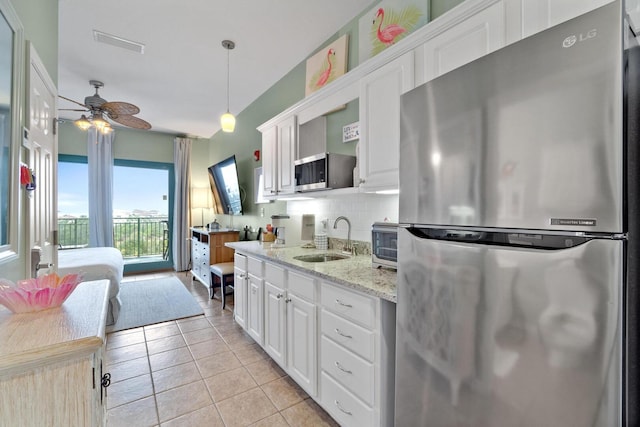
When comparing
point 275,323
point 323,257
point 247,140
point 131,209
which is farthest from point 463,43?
point 131,209

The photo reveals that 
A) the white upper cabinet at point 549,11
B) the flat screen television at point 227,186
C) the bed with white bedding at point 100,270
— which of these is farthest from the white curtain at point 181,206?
the white upper cabinet at point 549,11

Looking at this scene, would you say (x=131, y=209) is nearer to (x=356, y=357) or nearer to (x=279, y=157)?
(x=279, y=157)

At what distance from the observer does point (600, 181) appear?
27.4 inches

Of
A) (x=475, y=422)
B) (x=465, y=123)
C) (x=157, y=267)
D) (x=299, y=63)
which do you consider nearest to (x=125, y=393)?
(x=475, y=422)

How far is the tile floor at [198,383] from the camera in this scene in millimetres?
1776

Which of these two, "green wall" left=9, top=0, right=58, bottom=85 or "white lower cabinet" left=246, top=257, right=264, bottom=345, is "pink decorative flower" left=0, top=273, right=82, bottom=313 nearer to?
"green wall" left=9, top=0, right=58, bottom=85

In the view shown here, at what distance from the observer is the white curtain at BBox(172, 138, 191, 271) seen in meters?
5.92

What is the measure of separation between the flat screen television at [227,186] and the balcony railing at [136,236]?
195 cm

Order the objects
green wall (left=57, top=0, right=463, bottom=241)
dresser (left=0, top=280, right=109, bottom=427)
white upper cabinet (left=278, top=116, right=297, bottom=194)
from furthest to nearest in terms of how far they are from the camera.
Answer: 1. white upper cabinet (left=278, top=116, right=297, bottom=194)
2. green wall (left=57, top=0, right=463, bottom=241)
3. dresser (left=0, top=280, right=109, bottom=427)

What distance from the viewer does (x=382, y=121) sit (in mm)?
1771

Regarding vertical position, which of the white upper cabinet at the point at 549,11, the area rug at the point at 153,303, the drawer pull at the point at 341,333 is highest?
the white upper cabinet at the point at 549,11

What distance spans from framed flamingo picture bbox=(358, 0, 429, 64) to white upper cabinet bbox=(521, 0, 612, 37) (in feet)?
2.74

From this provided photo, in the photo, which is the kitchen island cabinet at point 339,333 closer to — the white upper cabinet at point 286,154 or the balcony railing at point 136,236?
the white upper cabinet at point 286,154

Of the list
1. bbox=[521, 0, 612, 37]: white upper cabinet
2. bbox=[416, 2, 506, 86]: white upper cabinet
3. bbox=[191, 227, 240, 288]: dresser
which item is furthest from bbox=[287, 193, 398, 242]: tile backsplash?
bbox=[191, 227, 240, 288]: dresser
